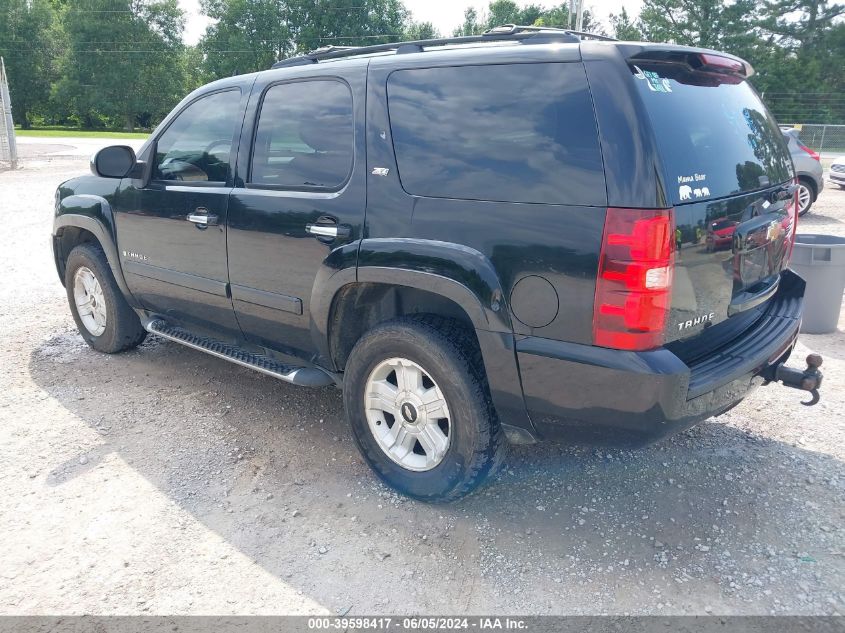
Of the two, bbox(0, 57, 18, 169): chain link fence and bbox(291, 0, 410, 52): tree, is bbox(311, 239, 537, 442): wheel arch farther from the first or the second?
bbox(291, 0, 410, 52): tree

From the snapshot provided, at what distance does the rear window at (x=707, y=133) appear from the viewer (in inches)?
105

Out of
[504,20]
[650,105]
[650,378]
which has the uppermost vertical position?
[504,20]

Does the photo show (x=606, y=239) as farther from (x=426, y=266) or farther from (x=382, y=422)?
(x=382, y=422)

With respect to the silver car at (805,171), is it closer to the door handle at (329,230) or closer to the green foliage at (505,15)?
the door handle at (329,230)

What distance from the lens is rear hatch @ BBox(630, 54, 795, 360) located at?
105 inches

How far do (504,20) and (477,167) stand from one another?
74898mm

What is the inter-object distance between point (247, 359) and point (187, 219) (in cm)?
93

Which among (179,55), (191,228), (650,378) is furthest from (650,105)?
(179,55)

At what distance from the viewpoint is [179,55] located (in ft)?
195

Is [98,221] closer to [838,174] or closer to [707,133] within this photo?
[707,133]

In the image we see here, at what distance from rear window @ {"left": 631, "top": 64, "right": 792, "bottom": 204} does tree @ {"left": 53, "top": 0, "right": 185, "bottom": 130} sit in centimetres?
5926

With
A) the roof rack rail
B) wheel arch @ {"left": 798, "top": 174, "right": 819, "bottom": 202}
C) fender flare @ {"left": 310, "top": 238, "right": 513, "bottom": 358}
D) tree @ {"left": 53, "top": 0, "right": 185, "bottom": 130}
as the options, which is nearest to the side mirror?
the roof rack rail

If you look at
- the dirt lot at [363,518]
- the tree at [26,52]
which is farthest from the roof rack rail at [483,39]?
the tree at [26,52]

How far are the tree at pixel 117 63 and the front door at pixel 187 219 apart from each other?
187ft
